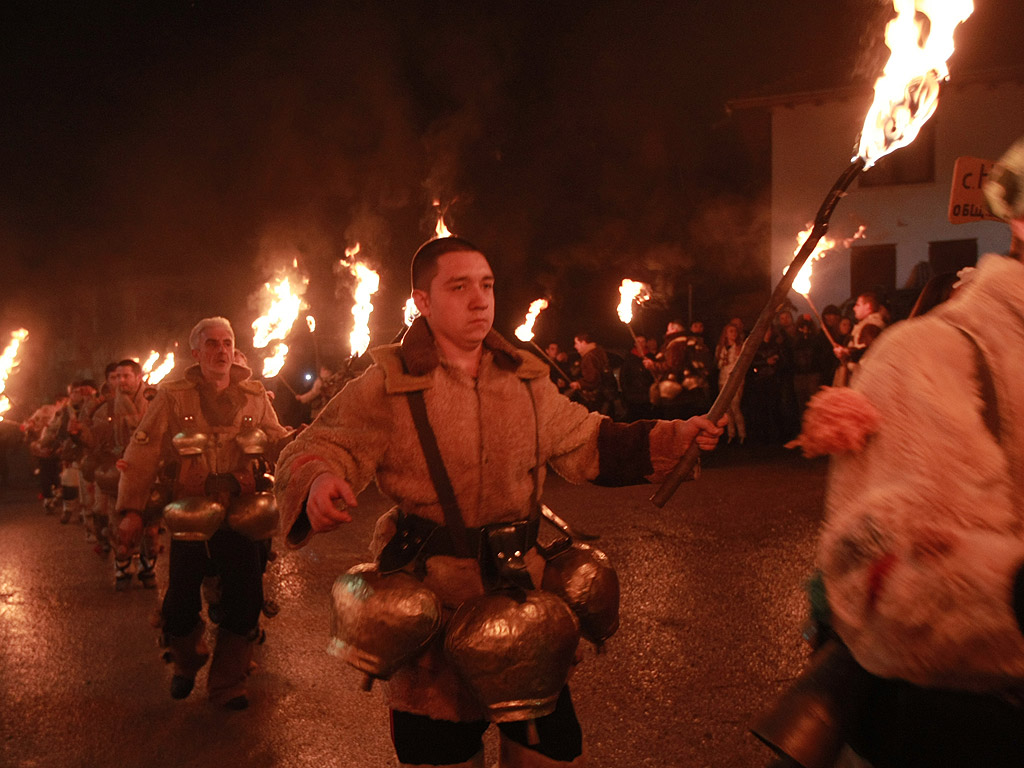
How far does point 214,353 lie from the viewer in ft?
17.2

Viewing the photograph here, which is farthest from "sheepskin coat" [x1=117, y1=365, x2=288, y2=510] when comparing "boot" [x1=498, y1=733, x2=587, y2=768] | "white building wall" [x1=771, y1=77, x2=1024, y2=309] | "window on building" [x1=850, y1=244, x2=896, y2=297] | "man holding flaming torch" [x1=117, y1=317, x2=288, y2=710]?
"window on building" [x1=850, y1=244, x2=896, y2=297]

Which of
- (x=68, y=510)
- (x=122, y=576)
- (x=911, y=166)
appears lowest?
(x=68, y=510)

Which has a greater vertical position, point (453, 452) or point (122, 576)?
point (453, 452)

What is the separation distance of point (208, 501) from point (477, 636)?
288 cm

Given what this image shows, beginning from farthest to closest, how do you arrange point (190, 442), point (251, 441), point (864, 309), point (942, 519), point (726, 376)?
point (726, 376) → point (864, 309) → point (251, 441) → point (190, 442) → point (942, 519)

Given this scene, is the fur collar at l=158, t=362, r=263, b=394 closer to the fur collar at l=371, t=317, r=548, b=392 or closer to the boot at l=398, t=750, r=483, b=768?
the fur collar at l=371, t=317, r=548, b=392

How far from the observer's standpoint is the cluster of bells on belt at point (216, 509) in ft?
15.5

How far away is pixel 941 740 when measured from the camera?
169cm

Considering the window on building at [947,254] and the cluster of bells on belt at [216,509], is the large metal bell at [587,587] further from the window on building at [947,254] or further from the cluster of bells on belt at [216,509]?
the window on building at [947,254]

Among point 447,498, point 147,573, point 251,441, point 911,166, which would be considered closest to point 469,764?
point 447,498

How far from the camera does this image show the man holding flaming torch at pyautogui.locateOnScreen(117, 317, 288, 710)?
4.87m

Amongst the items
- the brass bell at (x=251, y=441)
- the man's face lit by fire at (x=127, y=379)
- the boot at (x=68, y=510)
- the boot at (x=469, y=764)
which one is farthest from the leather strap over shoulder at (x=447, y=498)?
the boot at (x=68, y=510)

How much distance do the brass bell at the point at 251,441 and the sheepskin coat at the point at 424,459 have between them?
2396 mm

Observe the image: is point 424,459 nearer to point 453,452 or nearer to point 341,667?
point 453,452
